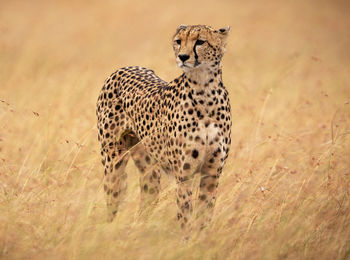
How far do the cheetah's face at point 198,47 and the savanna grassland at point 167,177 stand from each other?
2.71ft

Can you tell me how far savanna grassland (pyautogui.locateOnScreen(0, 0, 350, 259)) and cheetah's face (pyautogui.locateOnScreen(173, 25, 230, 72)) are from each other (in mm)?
826

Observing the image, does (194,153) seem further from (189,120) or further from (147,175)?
(147,175)

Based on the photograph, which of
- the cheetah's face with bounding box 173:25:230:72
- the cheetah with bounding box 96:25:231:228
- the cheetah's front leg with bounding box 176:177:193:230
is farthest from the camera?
the cheetah's front leg with bounding box 176:177:193:230

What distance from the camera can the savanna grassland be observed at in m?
3.37

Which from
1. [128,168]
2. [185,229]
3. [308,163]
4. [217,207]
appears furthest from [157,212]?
[308,163]

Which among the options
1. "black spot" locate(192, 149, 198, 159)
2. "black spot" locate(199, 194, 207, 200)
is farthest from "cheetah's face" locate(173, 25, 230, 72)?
"black spot" locate(199, 194, 207, 200)

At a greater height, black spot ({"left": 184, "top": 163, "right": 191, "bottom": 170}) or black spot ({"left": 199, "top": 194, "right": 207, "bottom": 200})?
black spot ({"left": 184, "top": 163, "right": 191, "bottom": 170})

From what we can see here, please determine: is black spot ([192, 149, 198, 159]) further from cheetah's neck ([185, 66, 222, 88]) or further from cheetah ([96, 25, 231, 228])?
cheetah's neck ([185, 66, 222, 88])

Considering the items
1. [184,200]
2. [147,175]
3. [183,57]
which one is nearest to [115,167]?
[147,175]

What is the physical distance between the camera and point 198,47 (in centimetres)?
352

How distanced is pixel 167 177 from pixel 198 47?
1.17 meters

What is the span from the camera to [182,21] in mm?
12938

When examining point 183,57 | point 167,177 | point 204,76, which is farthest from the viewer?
point 167,177

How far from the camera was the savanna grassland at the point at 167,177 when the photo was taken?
11.1ft
